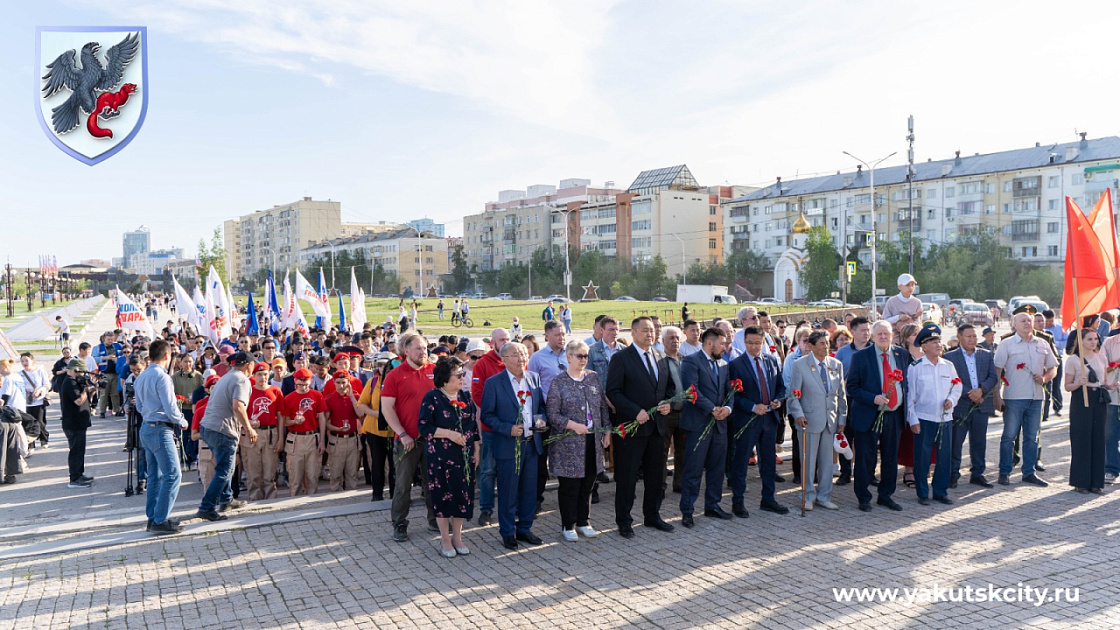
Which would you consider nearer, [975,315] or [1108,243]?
[1108,243]

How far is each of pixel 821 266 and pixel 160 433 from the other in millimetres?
69683

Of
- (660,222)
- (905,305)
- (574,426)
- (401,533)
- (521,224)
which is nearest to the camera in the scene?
(574,426)

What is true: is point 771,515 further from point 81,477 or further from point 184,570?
point 81,477

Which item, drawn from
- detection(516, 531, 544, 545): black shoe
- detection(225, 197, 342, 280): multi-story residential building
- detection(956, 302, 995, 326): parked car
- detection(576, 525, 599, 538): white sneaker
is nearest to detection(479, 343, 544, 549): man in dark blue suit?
detection(516, 531, 544, 545): black shoe

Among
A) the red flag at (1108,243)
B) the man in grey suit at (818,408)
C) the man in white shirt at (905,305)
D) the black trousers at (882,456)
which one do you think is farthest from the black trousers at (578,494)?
the red flag at (1108,243)

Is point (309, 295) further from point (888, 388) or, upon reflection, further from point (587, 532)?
point (888, 388)

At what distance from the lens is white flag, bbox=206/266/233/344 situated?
22531 mm

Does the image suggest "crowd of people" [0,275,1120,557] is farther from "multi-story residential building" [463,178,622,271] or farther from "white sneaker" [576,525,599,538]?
"multi-story residential building" [463,178,622,271]

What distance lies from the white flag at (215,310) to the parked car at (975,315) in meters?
26.9

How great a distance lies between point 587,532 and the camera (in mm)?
7344

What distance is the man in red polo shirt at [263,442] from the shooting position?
29.1ft

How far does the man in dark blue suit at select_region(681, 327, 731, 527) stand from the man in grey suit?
2.93ft

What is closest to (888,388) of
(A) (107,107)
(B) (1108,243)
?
(B) (1108,243)

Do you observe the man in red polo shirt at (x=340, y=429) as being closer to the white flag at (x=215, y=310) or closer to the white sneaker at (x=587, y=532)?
the white sneaker at (x=587, y=532)
